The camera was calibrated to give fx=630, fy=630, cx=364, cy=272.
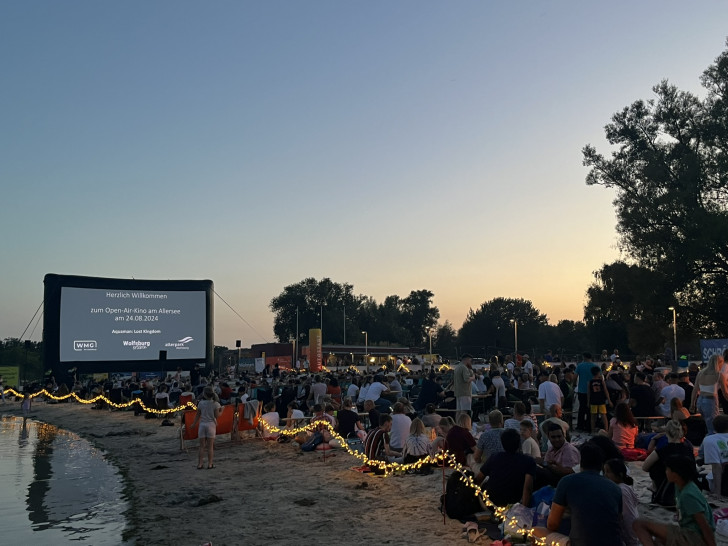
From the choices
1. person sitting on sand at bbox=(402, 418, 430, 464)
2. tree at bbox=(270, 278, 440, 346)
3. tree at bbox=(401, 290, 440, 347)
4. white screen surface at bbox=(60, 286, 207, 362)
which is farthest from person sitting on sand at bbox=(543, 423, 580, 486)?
tree at bbox=(401, 290, 440, 347)

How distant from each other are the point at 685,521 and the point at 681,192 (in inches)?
1217

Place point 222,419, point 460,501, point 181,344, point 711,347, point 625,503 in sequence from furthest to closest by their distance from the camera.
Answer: point 181,344 < point 711,347 < point 222,419 < point 460,501 < point 625,503

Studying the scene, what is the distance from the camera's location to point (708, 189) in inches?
1273

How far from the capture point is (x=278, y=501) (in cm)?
978

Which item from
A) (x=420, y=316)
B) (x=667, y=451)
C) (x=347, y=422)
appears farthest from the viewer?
(x=420, y=316)

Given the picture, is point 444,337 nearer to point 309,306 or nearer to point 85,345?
point 309,306

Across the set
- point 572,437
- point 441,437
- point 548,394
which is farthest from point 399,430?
point 572,437

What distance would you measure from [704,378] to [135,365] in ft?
111

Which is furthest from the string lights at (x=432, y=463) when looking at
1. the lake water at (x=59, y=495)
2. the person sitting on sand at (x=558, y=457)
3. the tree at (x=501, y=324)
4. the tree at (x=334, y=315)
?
the tree at (x=334, y=315)

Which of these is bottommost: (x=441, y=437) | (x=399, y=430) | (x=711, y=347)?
(x=399, y=430)

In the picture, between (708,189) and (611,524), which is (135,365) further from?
(611,524)

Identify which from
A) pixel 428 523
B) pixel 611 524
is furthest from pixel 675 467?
pixel 428 523

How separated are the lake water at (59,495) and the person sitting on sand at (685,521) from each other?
6.32m

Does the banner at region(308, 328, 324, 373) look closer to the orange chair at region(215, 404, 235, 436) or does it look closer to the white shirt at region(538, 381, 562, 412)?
the orange chair at region(215, 404, 235, 436)
